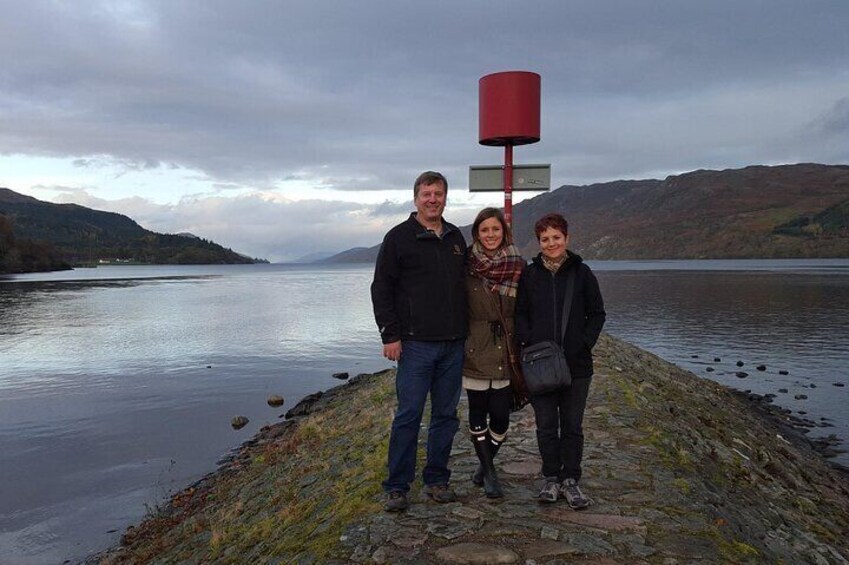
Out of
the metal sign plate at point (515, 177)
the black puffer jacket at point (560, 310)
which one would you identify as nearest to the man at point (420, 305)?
the black puffer jacket at point (560, 310)

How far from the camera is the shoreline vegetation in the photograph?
5.27 metres

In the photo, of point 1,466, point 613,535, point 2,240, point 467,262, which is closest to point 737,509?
point 613,535

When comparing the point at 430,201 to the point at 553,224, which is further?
the point at 553,224

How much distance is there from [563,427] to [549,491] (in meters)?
0.67

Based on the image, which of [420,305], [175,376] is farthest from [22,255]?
[420,305]

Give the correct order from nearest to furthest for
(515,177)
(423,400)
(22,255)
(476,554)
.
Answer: (476,554) < (423,400) < (515,177) < (22,255)

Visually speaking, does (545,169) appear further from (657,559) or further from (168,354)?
(168,354)

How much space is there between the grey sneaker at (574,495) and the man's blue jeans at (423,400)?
128 cm

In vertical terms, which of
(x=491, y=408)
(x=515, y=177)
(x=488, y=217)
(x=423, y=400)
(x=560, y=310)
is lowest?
(x=491, y=408)

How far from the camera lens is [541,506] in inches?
233

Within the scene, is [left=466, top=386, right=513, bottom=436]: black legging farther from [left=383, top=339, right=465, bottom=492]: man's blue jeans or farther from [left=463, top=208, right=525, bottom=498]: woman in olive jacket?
[left=383, top=339, right=465, bottom=492]: man's blue jeans

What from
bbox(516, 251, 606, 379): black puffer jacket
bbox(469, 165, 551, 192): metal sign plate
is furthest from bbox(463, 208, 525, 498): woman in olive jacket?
bbox(469, 165, 551, 192): metal sign plate

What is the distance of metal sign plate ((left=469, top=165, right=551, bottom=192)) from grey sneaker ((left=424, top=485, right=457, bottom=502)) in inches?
226

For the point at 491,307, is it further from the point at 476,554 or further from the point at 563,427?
the point at 476,554
